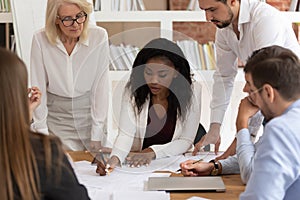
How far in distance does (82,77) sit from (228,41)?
2.18 ft

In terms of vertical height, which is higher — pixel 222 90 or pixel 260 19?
pixel 260 19

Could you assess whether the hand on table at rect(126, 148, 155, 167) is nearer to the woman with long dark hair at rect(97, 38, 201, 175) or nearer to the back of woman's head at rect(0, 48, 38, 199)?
the woman with long dark hair at rect(97, 38, 201, 175)

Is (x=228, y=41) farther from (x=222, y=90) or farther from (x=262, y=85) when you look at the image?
(x=262, y=85)

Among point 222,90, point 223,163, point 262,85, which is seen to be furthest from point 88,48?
point 262,85

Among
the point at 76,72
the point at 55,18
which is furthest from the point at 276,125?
the point at 55,18

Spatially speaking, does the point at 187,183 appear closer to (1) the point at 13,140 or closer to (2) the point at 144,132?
(2) the point at 144,132

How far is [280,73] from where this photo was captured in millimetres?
1595

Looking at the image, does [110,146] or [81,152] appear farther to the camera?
[81,152]

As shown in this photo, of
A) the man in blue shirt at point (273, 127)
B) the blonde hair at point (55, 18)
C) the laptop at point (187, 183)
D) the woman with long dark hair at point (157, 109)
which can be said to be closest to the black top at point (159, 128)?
the woman with long dark hair at point (157, 109)

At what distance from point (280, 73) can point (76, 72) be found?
1.12 meters

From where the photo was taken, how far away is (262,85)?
1.61 metres

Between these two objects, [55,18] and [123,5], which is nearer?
[55,18]

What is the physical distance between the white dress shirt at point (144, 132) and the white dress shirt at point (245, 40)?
0.41 feet

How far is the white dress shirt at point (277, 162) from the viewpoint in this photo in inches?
57.9
